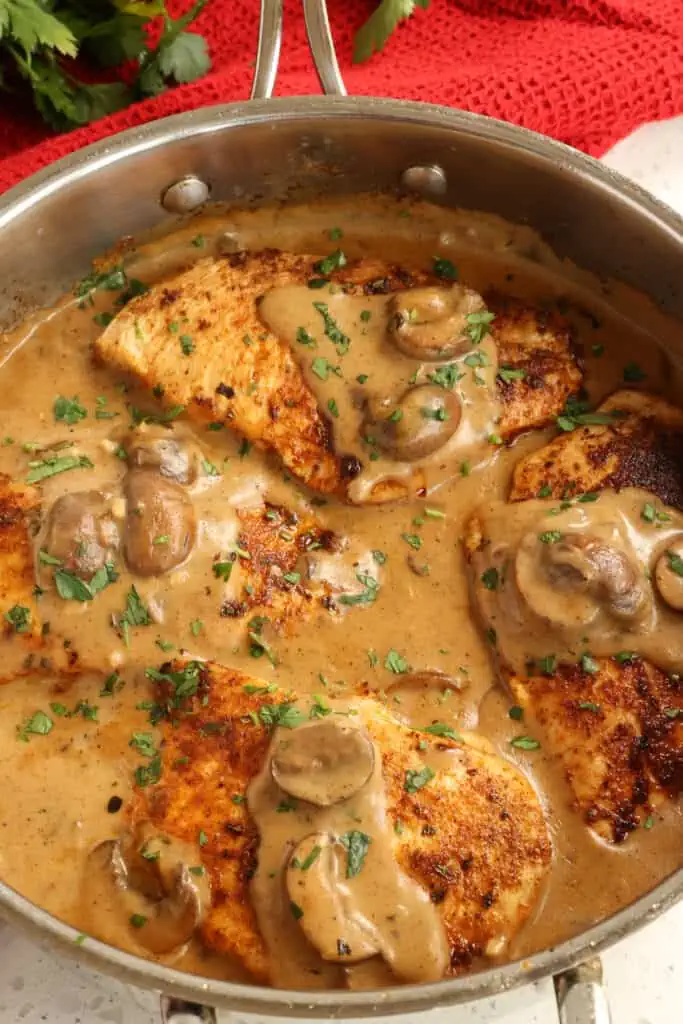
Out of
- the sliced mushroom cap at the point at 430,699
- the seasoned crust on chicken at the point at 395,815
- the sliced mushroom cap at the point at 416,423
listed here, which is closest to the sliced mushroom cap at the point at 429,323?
the sliced mushroom cap at the point at 416,423

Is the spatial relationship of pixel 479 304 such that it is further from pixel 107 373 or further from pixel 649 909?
pixel 649 909

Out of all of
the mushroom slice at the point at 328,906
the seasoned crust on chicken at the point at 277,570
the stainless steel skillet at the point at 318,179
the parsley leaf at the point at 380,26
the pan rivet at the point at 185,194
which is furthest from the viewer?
the parsley leaf at the point at 380,26

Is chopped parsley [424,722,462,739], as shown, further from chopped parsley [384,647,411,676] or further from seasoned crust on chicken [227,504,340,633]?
seasoned crust on chicken [227,504,340,633]

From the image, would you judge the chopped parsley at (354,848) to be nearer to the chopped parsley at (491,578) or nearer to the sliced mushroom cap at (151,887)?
the sliced mushroom cap at (151,887)

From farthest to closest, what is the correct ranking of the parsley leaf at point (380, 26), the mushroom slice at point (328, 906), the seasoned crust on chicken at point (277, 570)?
the parsley leaf at point (380, 26)
the seasoned crust on chicken at point (277, 570)
the mushroom slice at point (328, 906)

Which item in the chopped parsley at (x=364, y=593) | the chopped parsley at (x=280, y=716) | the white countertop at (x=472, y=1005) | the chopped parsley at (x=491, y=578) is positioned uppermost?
the chopped parsley at (x=280, y=716)

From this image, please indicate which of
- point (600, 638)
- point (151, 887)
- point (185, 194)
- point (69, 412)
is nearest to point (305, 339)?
point (185, 194)

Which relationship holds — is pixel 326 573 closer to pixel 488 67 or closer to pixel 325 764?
pixel 325 764
